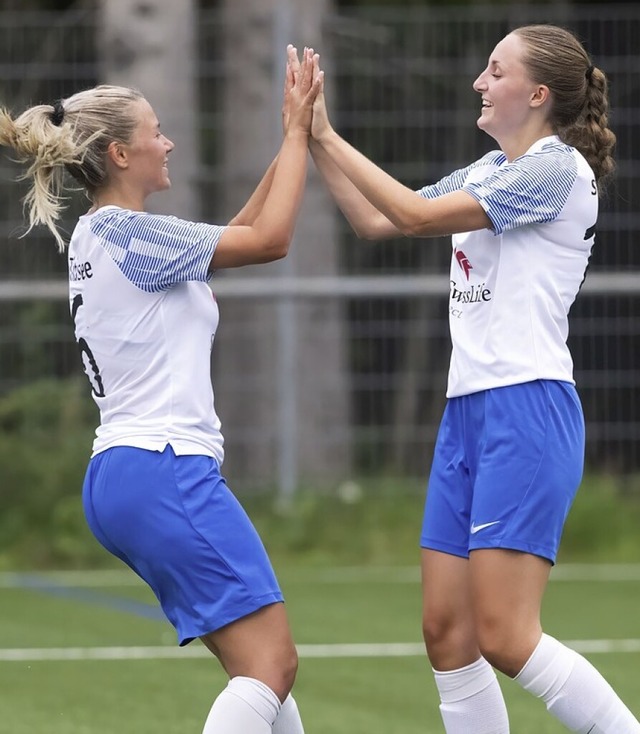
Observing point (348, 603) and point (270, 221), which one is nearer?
point (270, 221)

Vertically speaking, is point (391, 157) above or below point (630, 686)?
above

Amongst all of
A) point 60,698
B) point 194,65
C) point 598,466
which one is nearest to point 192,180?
point 194,65

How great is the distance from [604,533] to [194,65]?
3642 mm

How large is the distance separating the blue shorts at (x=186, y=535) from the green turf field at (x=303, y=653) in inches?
66.6

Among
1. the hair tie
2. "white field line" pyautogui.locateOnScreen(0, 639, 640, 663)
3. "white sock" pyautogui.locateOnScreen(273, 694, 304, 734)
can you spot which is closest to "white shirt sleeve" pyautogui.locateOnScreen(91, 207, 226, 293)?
the hair tie

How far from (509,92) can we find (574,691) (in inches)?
58.6

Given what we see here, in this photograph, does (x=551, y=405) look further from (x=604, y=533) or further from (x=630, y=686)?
(x=604, y=533)

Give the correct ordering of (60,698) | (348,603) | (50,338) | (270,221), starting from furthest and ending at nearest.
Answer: (50,338) → (348,603) → (60,698) → (270,221)

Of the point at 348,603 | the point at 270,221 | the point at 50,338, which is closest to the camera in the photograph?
the point at 270,221

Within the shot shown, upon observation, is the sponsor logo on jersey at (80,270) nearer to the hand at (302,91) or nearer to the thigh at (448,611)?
the hand at (302,91)

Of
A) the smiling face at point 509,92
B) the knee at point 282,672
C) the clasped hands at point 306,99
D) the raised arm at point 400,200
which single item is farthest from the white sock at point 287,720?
the smiling face at point 509,92

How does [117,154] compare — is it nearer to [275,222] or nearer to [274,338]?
[275,222]

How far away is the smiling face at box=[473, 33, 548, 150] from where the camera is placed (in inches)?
171

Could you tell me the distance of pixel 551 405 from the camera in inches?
168
